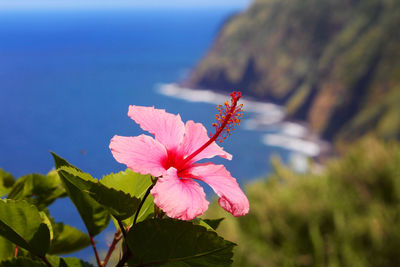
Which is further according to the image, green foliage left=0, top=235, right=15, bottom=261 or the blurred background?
the blurred background

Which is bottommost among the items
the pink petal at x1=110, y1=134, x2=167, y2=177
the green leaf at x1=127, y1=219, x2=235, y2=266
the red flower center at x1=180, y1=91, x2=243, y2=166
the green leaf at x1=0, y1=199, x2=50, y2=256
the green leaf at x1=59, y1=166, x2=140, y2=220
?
the green leaf at x1=0, y1=199, x2=50, y2=256

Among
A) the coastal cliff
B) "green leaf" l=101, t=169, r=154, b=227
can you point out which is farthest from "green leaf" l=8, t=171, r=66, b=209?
the coastal cliff

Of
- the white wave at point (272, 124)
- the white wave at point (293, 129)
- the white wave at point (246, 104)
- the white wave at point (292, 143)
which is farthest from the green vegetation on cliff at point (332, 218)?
the white wave at point (293, 129)

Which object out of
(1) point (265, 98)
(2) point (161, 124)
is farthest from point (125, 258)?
(1) point (265, 98)

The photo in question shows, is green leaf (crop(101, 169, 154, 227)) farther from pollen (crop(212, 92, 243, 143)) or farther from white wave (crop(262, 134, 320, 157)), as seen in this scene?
white wave (crop(262, 134, 320, 157))

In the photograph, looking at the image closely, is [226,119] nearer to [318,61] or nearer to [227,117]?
[227,117]

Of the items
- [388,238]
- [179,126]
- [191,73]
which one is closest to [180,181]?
[179,126]
